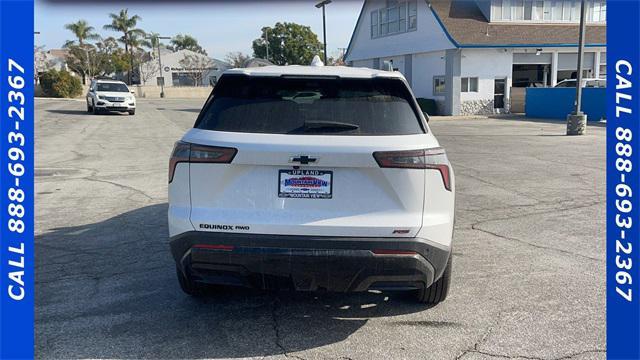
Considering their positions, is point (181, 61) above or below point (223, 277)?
above

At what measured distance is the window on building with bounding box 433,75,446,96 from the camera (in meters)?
30.9

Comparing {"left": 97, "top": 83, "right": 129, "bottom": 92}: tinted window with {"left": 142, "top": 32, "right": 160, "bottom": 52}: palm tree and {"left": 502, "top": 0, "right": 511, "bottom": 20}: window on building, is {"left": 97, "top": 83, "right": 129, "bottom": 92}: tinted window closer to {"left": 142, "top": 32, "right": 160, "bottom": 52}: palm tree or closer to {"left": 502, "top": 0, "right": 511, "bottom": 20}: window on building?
{"left": 502, "top": 0, "right": 511, "bottom": 20}: window on building

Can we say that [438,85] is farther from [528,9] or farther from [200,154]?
[200,154]

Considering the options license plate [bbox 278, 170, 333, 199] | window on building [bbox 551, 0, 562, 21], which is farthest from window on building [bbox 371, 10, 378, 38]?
license plate [bbox 278, 170, 333, 199]

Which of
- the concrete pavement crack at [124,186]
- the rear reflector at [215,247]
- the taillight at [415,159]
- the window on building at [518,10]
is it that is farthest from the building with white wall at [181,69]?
the taillight at [415,159]

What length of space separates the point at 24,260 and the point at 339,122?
6.55 feet

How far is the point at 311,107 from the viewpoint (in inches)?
143

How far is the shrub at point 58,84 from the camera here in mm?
49188

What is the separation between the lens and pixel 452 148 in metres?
15.4

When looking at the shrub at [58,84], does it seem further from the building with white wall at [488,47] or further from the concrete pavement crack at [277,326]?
the concrete pavement crack at [277,326]

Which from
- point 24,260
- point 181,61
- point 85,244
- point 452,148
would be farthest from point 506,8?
point 181,61

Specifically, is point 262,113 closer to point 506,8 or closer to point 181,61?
point 506,8

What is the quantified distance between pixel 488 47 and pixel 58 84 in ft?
125

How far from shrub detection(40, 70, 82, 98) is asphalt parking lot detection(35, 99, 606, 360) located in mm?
45524
